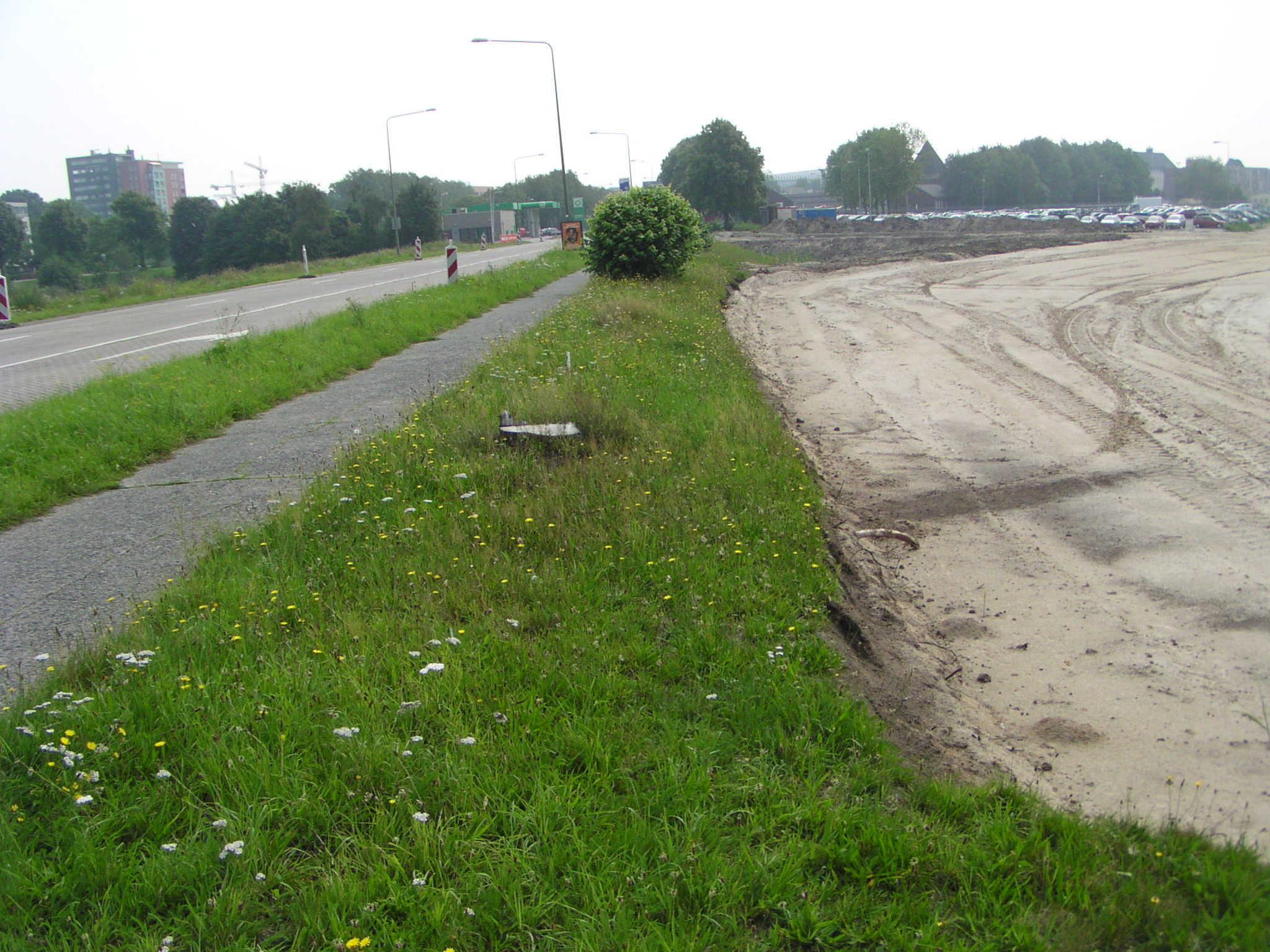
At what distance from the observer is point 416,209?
88688 mm

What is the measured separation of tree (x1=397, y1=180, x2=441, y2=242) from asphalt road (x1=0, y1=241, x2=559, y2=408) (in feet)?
192

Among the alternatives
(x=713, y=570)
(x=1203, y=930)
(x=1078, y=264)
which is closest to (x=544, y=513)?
(x=713, y=570)

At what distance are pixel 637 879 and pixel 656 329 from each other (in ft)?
38.8

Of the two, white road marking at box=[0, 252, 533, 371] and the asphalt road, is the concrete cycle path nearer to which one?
the asphalt road

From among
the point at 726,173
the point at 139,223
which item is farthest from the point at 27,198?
the point at 726,173

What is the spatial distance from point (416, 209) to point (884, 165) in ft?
204

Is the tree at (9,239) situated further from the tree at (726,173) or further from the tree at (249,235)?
the tree at (726,173)

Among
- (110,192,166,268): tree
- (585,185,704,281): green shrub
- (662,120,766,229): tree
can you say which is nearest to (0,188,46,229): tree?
(110,192,166,268): tree

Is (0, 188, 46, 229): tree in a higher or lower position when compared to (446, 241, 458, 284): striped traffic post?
higher

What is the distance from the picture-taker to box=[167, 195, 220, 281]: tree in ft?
312

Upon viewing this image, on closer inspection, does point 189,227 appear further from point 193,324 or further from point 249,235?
point 193,324

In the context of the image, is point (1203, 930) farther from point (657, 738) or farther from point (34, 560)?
A: point (34, 560)

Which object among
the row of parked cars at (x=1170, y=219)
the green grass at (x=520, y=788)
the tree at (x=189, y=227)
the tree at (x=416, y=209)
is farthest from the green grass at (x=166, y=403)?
the tree at (x=189, y=227)

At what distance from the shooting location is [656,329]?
14117mm
